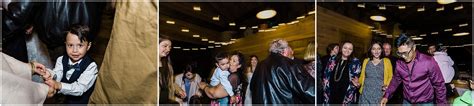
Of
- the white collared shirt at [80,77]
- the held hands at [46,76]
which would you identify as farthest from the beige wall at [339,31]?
the held hands at [46,76]

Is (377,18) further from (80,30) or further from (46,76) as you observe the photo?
(46,76)

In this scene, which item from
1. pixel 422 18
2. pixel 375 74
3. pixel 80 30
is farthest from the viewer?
pixel 80 30

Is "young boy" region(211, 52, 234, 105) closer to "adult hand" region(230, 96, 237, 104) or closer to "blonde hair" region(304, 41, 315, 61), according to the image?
"adult hand" region(230, 96, 237, 104)

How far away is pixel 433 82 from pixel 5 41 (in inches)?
104

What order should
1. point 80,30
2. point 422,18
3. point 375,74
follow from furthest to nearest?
point 80,30, point 375,74, point 422,18

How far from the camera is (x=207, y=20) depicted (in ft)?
9.77

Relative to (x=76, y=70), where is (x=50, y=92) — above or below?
below

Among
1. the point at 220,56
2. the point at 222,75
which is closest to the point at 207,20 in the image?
the point at 220,56

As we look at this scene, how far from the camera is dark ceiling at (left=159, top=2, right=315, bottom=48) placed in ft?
9.67

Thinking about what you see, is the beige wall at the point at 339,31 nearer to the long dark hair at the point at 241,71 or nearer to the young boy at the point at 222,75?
the long dark hair at the point at 241,71

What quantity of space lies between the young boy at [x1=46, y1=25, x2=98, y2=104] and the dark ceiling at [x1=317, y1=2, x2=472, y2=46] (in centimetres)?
150

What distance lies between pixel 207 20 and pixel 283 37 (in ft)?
1.60

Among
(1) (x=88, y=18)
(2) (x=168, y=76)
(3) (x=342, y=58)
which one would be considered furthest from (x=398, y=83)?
(1) (x=88, y=18)

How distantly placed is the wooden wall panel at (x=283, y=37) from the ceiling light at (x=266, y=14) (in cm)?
10
